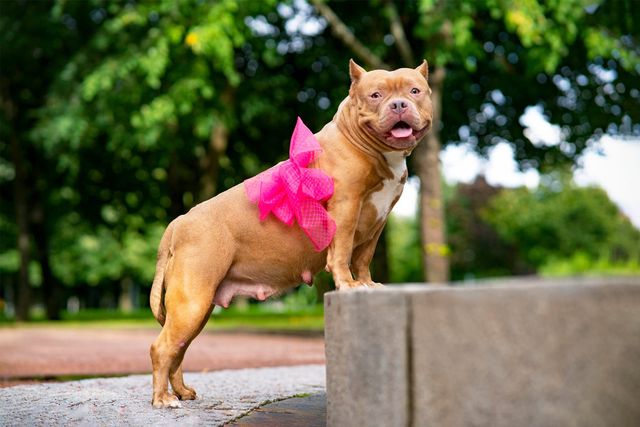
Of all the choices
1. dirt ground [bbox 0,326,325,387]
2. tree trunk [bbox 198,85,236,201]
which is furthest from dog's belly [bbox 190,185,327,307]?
tree trunk [bbox 198,85,236,201]

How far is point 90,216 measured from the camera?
25.6 meters

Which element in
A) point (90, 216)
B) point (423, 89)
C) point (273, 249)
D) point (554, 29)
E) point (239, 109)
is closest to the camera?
point (423, 89)

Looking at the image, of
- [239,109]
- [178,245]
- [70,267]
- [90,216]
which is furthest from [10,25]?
[70,267]

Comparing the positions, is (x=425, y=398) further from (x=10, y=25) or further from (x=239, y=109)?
(x=10, y=25)

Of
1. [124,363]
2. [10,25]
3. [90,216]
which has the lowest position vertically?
[124,363]

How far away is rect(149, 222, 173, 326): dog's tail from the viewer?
208 inches

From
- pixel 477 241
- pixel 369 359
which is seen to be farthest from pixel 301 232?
pixel 477 241

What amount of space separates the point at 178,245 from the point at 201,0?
30.1ft

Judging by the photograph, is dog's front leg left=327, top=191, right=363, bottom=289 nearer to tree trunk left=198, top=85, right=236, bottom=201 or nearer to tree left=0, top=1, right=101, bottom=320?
tree trunk left=198, top=85, right=236, bottom=201

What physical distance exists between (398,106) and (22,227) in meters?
22.8

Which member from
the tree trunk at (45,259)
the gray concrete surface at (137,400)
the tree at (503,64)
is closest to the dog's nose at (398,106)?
the gray concrete surface at (137,400)

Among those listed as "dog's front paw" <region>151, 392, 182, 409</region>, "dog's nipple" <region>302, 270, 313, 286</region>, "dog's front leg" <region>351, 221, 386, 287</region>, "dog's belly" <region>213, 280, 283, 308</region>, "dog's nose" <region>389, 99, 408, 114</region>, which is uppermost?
"dog's nose" <region>389, 99, 408, 114</region>

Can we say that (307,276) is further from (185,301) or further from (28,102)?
(28,102)

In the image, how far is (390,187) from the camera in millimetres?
4852
